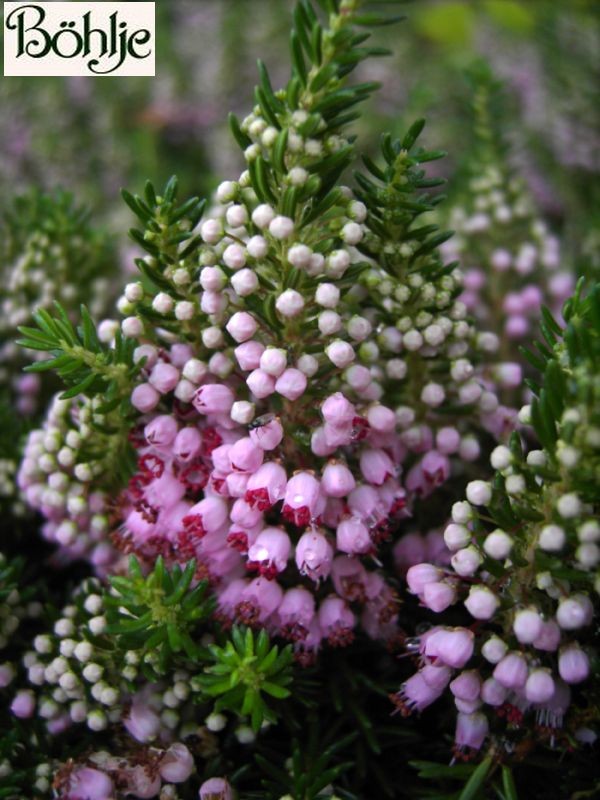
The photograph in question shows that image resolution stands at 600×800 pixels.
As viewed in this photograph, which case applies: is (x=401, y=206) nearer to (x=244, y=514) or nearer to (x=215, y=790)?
(x=244, y=514)

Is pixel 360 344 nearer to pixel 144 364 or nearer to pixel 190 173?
pixel 144 364

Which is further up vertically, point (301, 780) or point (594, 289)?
point (594, 289)

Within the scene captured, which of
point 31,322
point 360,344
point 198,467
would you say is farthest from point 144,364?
point 31,322

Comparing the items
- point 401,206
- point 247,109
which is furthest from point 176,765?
point 247,109

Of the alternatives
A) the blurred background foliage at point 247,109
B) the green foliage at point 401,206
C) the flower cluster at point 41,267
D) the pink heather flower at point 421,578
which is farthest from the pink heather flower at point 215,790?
the blurred background foliage at point 247,109

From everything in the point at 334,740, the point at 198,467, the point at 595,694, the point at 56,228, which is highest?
the point at 56,228

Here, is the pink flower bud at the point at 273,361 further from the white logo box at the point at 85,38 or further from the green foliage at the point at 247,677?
the white logo box at the point at 85,38

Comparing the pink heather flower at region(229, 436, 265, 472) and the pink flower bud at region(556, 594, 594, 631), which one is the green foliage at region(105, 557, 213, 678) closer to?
the pink heather flower at region(229, 436, 265, 472)
